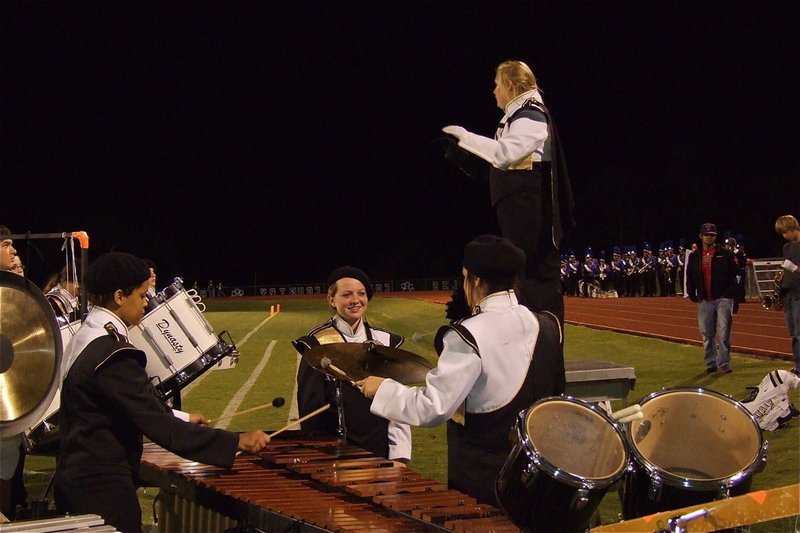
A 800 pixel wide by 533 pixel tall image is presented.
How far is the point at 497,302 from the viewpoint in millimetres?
3543

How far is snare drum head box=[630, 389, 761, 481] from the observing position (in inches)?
139

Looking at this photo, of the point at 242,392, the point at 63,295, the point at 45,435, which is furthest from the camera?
the point at 242,392

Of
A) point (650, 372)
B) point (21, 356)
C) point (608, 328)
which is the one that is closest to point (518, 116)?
point (21, 356)

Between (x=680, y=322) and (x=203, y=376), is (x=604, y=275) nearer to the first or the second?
(x=680, y=322)

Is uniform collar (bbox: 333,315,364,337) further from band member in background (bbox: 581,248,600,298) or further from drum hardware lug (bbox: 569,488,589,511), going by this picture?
band member in background (bbox: 581,248,600,298)

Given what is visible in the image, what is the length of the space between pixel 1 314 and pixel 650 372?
373 inches

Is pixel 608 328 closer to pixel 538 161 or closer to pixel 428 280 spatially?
pixel 538 161

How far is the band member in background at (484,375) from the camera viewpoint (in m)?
3.41

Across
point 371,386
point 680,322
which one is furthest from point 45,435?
point 680,322

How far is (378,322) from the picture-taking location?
88.6ft

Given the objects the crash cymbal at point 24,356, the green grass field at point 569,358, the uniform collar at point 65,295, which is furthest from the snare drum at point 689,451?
the uniform collar at point 65,295

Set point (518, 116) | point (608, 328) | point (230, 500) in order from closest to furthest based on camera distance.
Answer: point (230, 500), point (518, 116), point (608, 328)

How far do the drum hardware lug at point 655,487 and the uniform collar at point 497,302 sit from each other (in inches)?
33.6

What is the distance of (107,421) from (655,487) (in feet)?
7.33
